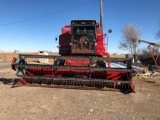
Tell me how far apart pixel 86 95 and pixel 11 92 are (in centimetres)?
288

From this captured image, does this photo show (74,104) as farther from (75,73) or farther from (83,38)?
(83,38)

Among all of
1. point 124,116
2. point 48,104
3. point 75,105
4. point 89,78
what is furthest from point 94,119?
point 89,78

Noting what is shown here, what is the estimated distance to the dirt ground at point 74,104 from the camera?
6.35 metres

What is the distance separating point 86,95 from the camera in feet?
29.4

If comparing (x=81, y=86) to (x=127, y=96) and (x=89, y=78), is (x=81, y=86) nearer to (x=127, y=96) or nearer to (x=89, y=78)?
(x=89, y=78)

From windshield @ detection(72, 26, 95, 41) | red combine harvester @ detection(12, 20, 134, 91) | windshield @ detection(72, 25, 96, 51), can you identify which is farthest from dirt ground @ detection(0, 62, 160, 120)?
windshield @ detection(72, 26, 95, 41)

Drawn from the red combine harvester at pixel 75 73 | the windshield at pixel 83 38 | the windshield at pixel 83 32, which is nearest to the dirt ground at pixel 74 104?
the red combine harvester at pixel 75 73

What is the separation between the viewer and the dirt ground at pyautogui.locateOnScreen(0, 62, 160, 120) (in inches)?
250

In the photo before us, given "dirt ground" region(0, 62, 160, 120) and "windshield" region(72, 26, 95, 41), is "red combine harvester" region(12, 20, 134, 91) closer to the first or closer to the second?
"dirt ground" region(0, 62, 160, 120)

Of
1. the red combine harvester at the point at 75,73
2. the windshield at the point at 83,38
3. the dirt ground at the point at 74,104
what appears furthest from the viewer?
the windshield at the point at 83,38

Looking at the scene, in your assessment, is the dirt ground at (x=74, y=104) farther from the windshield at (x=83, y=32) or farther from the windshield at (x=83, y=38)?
the windshield at (x=83, y=32)

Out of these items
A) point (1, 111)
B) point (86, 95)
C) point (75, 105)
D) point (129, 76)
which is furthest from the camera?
point (129, 76)

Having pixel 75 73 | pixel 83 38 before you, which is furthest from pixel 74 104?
pixel 83 38

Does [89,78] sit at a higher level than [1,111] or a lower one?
higher
